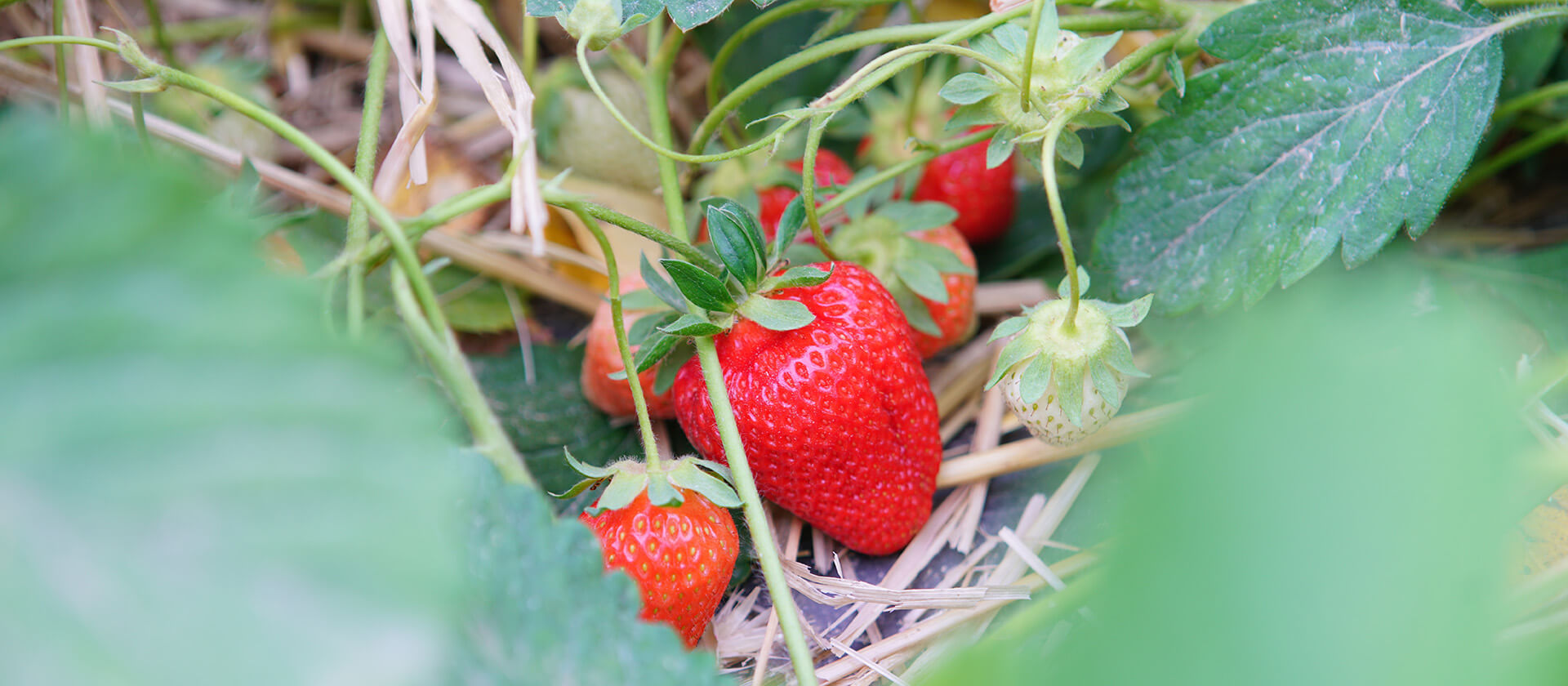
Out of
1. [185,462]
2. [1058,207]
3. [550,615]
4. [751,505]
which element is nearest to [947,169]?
[1058,207]

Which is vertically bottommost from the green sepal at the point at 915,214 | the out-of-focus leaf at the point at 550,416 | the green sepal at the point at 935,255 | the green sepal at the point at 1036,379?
the out-of-focus leaf at the point at 550,416

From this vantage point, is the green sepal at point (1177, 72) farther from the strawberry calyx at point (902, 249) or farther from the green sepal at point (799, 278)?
the green sepal at point (799, 278)

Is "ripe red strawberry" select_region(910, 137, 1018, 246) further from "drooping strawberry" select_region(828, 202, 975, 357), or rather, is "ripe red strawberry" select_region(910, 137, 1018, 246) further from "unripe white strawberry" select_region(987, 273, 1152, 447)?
"unripe white strawberry" select_region(987, 273, 1152, 447)

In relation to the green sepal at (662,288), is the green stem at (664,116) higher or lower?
higher

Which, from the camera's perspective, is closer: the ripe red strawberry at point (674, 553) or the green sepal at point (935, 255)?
the ripe red strawberry at point (674, 553)

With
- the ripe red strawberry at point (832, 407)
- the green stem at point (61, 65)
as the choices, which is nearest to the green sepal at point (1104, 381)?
the ripe red strawberry at point (832, 407)

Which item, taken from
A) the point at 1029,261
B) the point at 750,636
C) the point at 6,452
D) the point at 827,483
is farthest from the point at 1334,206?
the point at 6,452
